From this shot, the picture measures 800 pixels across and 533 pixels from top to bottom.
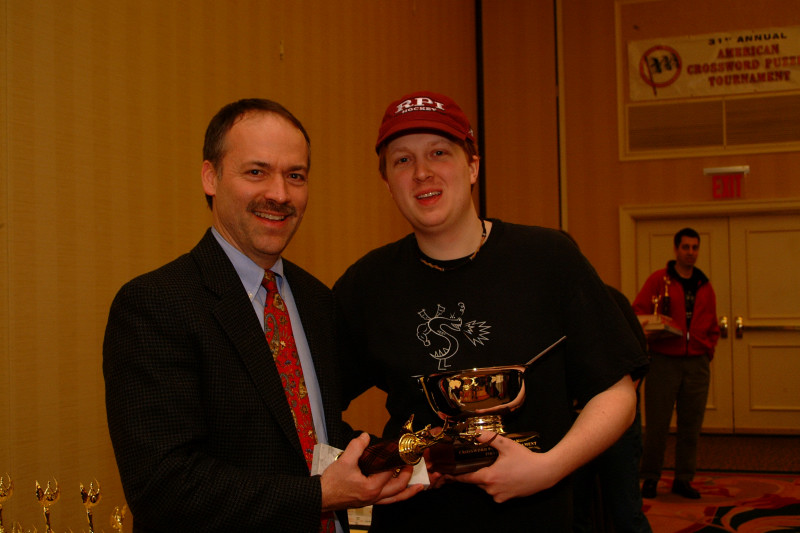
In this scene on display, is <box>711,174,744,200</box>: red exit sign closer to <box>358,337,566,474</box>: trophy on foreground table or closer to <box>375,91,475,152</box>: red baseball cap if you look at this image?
<box>375,91,475,152</box>: red baseball cap

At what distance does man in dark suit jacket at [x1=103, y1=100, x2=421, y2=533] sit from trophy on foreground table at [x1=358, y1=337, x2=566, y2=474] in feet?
0.21

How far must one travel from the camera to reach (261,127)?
138cm

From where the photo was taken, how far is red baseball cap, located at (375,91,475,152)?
55.2 inches

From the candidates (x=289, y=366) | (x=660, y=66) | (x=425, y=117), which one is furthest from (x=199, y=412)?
(x=660, y=66)

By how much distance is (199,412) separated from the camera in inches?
46.1

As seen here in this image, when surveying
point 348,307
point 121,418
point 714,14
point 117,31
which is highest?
point 714,14

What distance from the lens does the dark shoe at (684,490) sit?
4.48 metres

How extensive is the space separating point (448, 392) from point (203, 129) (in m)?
1.86

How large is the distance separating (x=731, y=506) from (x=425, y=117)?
3907mm

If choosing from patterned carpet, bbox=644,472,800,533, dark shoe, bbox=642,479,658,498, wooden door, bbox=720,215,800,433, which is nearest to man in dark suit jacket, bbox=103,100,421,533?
patterned carpet, bbox=644,472,800,533

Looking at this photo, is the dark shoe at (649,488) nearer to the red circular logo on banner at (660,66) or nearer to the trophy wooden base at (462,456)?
the trophy wooden base at (462,456)

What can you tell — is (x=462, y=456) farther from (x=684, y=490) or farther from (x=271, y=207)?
(x=684, y=490)

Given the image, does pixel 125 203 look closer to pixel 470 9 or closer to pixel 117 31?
pixel 117 31

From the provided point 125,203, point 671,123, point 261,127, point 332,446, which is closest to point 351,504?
point 332,446
